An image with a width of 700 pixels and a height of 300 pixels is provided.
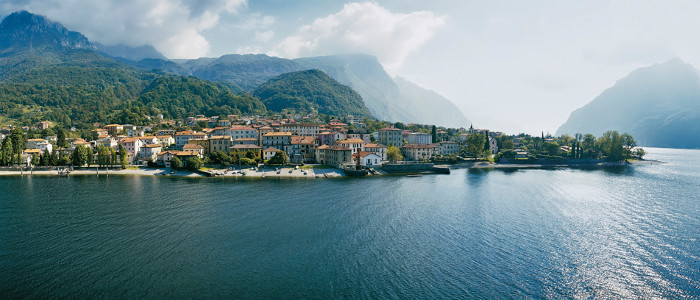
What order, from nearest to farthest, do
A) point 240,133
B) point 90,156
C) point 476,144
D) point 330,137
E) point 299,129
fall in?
point 90,156 → point 240,133 → point 476,144 → point 330,137 → point 299,129

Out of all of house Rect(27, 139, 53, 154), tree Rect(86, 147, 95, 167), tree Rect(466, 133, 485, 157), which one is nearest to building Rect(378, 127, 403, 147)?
tree Rect(466, 133, 485, 157)

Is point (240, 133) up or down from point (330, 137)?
up

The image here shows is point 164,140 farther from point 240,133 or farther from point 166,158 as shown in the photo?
point 240,133

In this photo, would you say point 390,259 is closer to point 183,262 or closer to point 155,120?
point 183,262

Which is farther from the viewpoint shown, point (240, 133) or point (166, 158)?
point (240, 133)

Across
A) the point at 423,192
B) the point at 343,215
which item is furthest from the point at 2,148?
the point at 423,192

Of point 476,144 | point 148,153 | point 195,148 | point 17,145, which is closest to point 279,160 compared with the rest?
point 195,148

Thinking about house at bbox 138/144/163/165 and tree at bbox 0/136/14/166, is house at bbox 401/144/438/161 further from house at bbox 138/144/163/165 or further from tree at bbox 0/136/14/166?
tree at bbox 0/136/14/166
